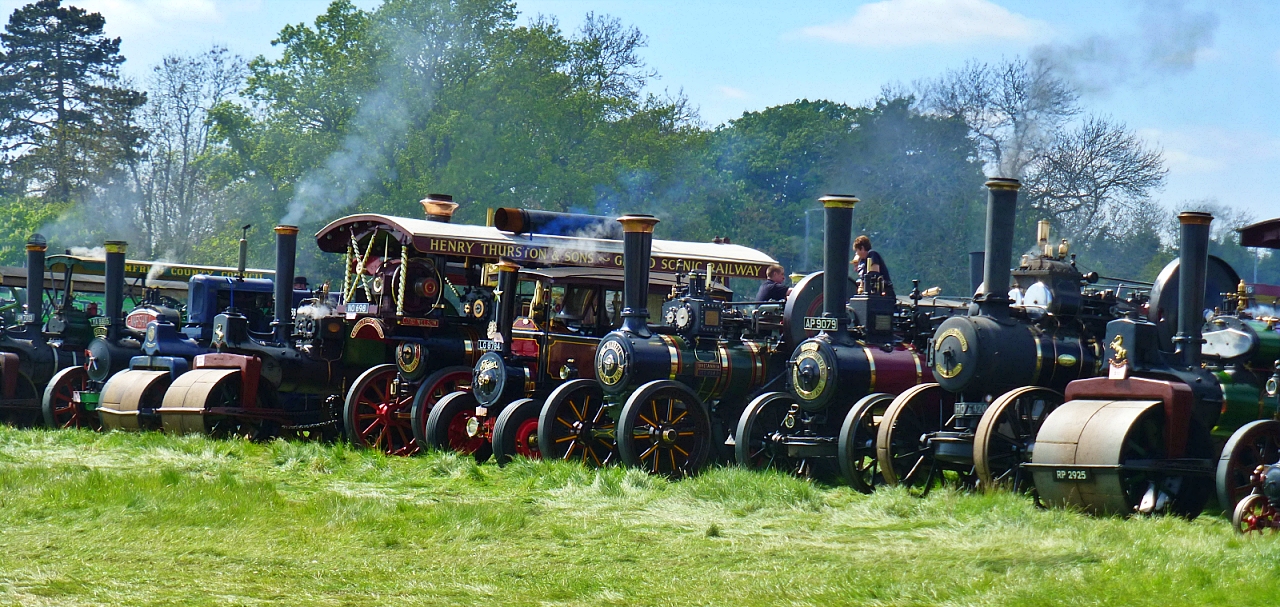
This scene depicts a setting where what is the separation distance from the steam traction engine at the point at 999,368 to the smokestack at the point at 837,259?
0.99 m

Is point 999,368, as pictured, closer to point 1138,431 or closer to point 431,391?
point 1138,431

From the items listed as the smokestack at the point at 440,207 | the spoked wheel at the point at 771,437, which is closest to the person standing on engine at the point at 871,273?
the spoked wheel at the point at 771,437

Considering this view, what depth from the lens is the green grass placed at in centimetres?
552

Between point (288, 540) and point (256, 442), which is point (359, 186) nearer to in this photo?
point (256, 442)

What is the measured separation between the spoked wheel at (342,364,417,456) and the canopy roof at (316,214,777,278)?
4.01 ft

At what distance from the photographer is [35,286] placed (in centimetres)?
1565

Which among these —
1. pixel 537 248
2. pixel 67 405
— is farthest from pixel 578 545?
pixel 67 405

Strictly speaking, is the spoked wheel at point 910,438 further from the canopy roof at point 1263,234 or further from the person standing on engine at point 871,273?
the canopy roof at point 1263,234

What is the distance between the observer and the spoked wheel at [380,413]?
1270cm

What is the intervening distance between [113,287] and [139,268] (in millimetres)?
3445

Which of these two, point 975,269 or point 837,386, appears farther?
point 975,269

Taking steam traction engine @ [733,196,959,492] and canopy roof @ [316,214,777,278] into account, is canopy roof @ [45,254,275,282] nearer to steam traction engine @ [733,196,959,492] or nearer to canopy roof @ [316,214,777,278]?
canopy roof @ [316,214,777,278]

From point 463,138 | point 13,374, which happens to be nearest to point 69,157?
point 463,138

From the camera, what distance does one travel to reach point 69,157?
1455 inches
